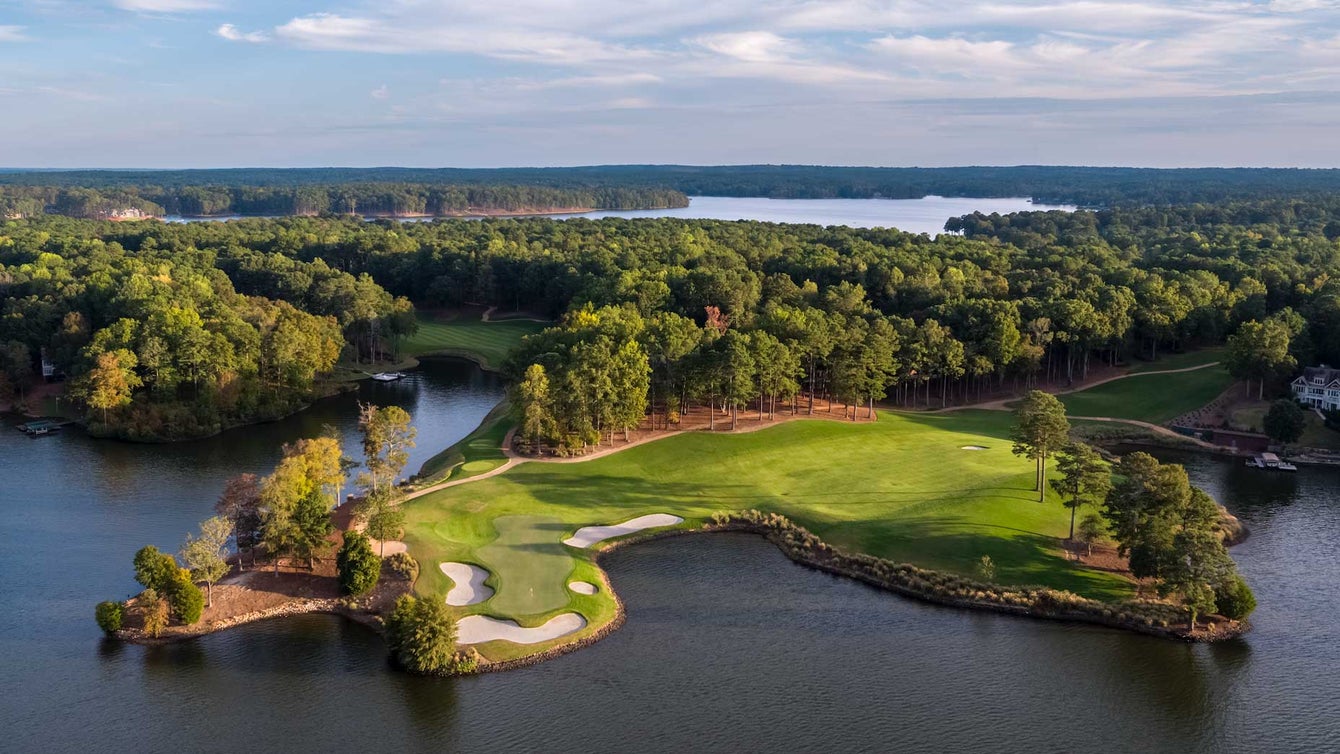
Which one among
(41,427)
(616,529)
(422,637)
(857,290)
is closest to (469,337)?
(857,290)

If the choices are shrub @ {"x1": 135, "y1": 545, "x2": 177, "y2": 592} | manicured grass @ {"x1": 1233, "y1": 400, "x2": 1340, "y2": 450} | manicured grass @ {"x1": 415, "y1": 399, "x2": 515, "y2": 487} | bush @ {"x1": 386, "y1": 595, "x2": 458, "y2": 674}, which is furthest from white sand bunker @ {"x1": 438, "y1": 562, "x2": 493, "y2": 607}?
manicured grass @ {"x1": 1233, "y1": 400, "x2": 1340, "y2": 450}

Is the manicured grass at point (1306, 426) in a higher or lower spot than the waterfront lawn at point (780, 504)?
higher

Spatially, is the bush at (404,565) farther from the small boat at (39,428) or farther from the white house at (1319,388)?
the white house at (1319,388)

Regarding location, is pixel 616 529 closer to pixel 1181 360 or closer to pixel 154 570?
pixel 154 570

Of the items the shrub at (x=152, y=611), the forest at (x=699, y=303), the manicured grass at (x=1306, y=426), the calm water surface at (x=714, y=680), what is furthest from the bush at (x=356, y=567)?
the manicured grass at (x=1306, y=426)

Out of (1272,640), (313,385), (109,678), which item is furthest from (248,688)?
(313,385)

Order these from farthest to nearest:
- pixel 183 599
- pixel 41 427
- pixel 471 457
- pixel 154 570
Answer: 1. pixel 41 427
2. pixel 471 457
3. pixel 154 570
4. pixel 183 599

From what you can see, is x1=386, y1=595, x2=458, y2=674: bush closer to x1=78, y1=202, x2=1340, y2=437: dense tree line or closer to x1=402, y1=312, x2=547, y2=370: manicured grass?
x1=78, y1=202, x2=1340, y2=437: dense tree line
